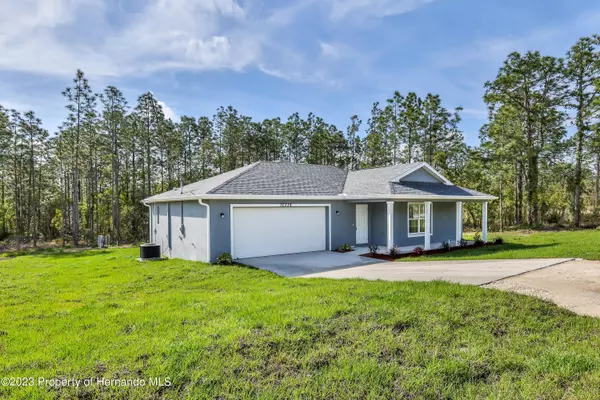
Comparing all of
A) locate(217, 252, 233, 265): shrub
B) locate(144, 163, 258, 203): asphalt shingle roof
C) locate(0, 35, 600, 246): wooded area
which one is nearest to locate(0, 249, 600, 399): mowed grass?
locate(217, 252, 233, 265): shrub

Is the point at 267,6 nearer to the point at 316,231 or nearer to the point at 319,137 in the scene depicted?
the point at 316,231

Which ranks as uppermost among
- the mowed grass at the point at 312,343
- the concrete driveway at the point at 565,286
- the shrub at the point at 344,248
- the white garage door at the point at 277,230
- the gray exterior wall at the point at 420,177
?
the gray exterior wall at the point at 420,177

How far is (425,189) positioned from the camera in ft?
46.9

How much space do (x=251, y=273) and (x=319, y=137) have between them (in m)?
26.1

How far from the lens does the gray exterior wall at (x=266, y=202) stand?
10.9 m

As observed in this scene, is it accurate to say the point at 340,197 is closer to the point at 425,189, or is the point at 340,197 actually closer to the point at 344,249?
the point at 344,249

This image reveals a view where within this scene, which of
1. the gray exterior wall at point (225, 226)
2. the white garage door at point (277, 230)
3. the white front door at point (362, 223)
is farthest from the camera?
the white front door at point (362, 223)

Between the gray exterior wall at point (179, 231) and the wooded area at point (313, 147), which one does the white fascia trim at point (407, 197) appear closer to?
the gray exterior wall at point (179, 231)

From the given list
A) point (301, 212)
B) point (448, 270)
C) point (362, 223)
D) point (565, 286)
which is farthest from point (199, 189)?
point (565, 286)

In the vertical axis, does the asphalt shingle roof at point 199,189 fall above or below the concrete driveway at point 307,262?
above

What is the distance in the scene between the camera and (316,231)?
43.5ft

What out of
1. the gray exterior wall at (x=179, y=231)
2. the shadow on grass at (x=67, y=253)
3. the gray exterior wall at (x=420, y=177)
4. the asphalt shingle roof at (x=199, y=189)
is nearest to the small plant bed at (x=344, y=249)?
the gray exterior wall at (x=420, y=177)

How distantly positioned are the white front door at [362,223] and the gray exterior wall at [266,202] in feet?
1.25

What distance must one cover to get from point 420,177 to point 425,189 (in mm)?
1536
